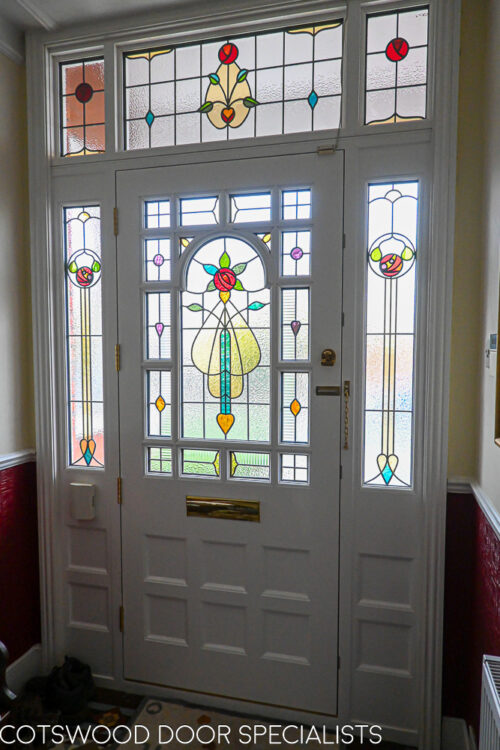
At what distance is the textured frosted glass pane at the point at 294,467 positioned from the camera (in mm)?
2066

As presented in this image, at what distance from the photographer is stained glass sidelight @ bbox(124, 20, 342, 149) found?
6.52 ft

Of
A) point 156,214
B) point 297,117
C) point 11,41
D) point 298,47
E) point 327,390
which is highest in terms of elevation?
point 11,41

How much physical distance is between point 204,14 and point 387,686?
2776mm

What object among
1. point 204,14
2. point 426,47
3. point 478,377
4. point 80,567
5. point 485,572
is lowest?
point 80,567

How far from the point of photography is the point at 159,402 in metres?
2.21

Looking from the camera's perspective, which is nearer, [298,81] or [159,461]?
[298,81]

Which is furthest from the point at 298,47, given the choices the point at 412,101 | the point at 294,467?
the point at 294,467

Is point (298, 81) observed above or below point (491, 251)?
above

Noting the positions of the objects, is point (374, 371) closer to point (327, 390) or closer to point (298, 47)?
point (327, 390)

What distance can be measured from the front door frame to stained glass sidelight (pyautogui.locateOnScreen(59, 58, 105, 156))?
0.07 metres

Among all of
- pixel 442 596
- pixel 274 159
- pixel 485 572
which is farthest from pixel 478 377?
pixel 274 159

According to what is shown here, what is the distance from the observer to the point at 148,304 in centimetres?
220

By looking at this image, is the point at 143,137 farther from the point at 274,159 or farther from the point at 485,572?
the point at 485,572

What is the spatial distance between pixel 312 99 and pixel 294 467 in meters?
1.47
